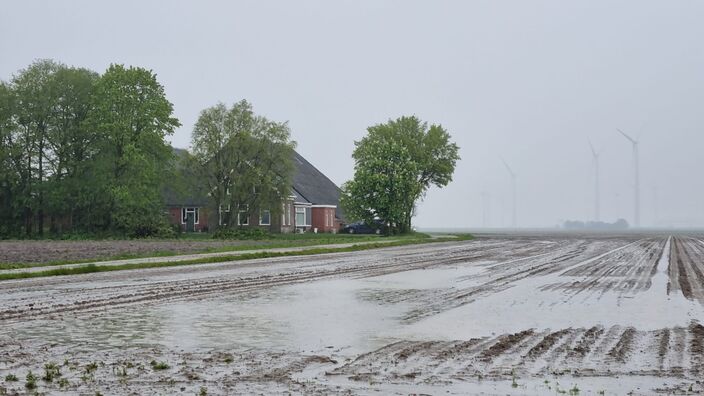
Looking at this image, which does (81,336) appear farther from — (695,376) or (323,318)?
(695,376)

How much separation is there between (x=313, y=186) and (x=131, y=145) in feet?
95.8

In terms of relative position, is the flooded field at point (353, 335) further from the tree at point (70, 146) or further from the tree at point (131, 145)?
the tree at point (70, 146)

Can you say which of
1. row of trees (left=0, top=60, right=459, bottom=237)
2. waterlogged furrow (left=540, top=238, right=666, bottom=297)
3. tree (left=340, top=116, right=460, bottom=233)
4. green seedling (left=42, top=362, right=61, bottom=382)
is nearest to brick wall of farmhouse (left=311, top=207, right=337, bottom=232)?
tree (left=340, top=116, right=460, bottom=233)

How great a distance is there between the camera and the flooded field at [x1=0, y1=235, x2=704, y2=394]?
9.79 m

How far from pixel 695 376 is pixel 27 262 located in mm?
29745

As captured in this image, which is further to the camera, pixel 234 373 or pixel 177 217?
pixel 177 217

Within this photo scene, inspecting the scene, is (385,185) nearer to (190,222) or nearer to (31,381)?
(190,222)

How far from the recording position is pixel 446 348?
12289mm

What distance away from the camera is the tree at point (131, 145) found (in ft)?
230

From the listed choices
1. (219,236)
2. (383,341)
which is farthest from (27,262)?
(219,236)

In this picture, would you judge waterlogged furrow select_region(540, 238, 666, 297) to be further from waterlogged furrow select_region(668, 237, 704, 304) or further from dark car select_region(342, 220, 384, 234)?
dark car select_region(342, 220, 384, 234)

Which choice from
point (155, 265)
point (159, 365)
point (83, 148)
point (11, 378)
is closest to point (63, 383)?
point (11, 378)

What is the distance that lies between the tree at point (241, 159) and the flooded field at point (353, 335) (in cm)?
4841

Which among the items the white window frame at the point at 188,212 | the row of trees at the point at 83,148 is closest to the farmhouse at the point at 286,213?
the white window frame at the point at 188,212
